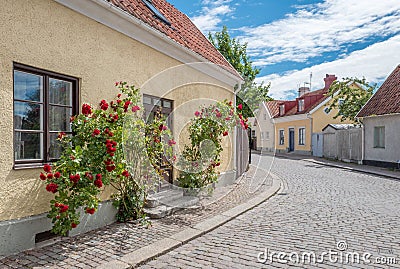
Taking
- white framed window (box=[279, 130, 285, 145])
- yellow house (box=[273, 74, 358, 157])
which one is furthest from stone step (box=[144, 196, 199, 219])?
white framed window (box=[279, 130, 285, 145])

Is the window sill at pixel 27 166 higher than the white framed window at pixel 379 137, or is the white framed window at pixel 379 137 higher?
the white framed window at pixel 379 137

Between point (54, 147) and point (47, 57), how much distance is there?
1323 mm

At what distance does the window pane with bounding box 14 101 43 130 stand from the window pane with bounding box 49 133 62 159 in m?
0.28

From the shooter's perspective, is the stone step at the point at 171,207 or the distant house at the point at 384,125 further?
the distant house at the point at 384,125

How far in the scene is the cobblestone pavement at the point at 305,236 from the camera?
4352 millimetres

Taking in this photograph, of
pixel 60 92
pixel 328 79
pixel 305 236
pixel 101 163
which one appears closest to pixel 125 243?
pixel 101 163

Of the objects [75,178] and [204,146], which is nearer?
[75,178]

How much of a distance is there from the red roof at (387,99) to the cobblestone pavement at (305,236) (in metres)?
8.91

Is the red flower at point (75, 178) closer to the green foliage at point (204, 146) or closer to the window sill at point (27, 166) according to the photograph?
the window sill at point (27, 166)

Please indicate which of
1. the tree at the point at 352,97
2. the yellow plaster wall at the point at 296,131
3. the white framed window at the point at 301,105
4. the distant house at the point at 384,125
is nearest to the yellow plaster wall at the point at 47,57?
the distant house at the point at 384,125

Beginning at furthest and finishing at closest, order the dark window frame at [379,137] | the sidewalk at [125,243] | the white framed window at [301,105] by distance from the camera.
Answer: the white framed window at [301,105], the dark window frame at [379,137], the sidewalk at [125,243]

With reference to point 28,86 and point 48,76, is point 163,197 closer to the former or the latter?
point 48,76

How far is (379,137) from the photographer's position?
17.5m

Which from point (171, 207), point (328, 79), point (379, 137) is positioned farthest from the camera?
point (328, 79)
